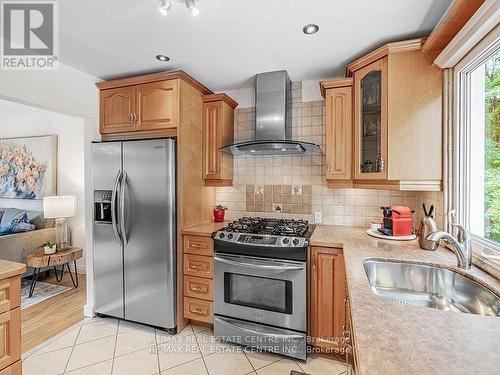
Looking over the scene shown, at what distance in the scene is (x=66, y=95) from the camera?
Result: 2238 millimetres

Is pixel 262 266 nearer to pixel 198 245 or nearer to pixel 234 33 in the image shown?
pixel 198 245

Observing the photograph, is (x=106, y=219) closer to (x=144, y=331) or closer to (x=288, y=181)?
(x=144, y=331)

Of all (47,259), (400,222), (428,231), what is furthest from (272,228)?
(47,259)

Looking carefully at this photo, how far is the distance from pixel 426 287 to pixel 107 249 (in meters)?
2.54

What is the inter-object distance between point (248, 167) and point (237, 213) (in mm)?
546

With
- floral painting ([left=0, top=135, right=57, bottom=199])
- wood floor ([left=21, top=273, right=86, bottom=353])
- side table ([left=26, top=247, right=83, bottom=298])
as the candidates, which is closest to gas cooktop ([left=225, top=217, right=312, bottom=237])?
wood floor ([left=21, top=273, right=86, bottom=353])

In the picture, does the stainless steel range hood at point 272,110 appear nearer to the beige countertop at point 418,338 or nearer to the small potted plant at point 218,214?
the small potted plant at point 218,214

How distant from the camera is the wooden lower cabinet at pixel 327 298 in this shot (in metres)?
1.87

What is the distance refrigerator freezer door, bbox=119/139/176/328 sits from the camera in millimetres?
2191

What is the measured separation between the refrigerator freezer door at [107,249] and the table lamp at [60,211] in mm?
1310

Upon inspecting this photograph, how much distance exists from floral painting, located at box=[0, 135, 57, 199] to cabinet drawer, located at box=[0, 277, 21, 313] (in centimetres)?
306

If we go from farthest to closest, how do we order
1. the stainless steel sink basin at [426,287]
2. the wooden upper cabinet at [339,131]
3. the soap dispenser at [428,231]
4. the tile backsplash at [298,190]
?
the tile backsplash at [298,190], the wooden upper cabinet at [339,131], the soap dispenser at [428,231], the stainless steel sink basin at [426,287]

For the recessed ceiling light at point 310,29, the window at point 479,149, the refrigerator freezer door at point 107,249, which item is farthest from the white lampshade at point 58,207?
the window at point 479,149

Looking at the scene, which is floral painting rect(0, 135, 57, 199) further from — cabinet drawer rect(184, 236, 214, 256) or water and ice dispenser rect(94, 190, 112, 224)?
cabinet drawer rect(184, 236, 214, 256)
